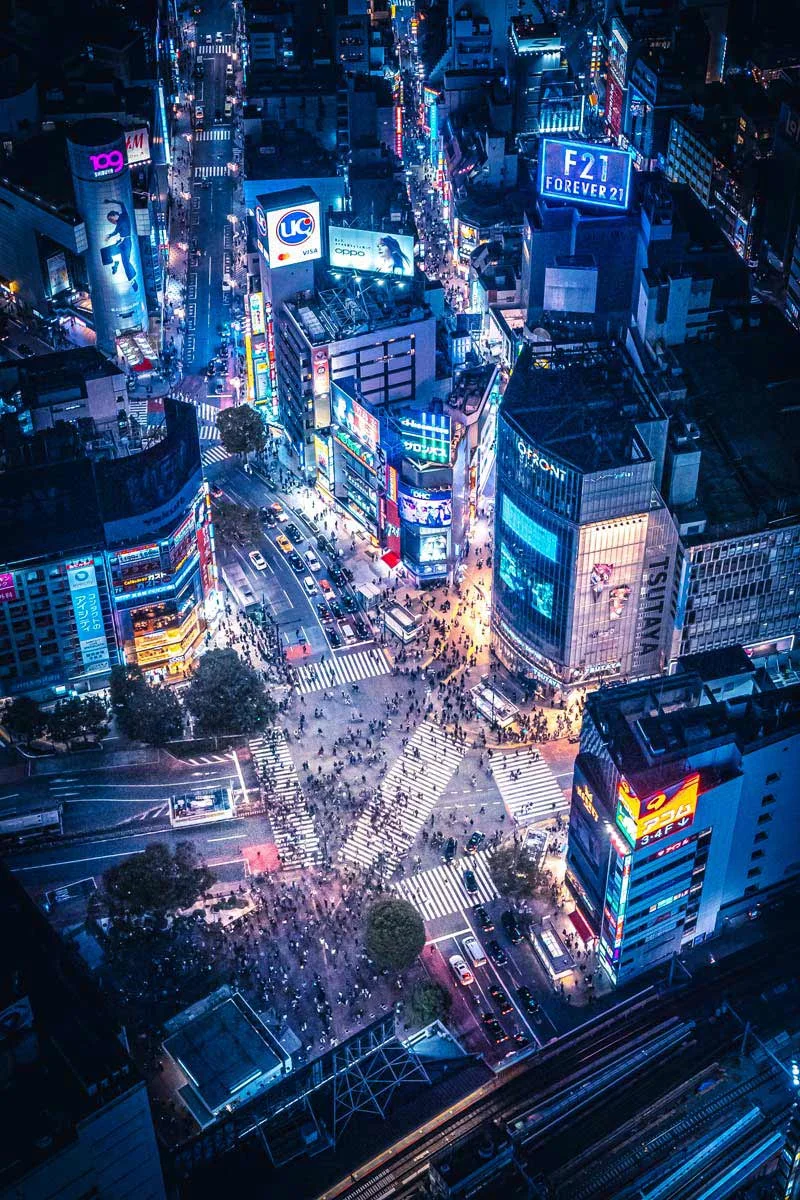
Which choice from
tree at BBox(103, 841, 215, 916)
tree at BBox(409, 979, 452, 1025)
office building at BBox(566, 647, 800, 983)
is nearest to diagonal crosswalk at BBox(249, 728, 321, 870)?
tree at BBox(103, 841, 215, 916)

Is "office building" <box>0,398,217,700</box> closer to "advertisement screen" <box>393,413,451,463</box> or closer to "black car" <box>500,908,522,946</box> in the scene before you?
"advertisement screen" <box>393,413,451,463</box>

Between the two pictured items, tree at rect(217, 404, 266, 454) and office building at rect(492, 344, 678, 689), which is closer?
office building at rect(492, 344, 678, 689)

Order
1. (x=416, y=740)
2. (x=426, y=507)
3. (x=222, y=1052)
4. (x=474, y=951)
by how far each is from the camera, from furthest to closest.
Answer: (x=426, y=507) < (x=416, y=740) < (x=474, y=951) < (x=222, y=1052)

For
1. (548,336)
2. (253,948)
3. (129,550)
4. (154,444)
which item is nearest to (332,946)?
(253,948)

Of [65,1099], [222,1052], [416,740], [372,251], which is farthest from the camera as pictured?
[372,251]

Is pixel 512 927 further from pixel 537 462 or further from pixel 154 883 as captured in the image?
pixel 537 462

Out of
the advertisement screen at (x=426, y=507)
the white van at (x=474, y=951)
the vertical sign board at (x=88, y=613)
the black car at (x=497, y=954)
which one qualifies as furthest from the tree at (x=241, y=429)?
the black car at (x=497, y=954)

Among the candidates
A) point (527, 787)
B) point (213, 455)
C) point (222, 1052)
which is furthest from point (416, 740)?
point (213, 455)

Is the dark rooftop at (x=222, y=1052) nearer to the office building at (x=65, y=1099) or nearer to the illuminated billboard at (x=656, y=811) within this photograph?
the office building at (x=65, y=1099)
